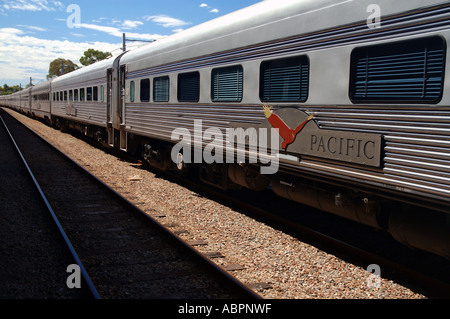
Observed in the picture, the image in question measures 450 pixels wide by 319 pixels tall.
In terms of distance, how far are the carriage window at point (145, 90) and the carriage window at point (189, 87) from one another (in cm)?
195

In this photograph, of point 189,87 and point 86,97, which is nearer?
point 189,87

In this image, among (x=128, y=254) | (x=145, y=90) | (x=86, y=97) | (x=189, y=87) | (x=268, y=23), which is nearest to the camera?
(x=128, y=254)

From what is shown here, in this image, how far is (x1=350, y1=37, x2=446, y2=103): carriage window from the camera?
3.78m

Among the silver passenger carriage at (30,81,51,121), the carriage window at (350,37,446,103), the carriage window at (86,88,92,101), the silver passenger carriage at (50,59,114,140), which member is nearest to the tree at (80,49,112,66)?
the silver passenger carriage at (30,81,51,121)

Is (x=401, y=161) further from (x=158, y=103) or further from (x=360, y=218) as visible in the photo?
(x=158, y=103)

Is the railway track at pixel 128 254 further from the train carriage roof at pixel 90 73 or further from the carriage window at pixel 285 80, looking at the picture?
the train carriage roof at pixel 90 73

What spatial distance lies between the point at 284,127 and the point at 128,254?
2571mm

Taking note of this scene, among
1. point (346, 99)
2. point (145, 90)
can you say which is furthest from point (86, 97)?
point (346, 99)

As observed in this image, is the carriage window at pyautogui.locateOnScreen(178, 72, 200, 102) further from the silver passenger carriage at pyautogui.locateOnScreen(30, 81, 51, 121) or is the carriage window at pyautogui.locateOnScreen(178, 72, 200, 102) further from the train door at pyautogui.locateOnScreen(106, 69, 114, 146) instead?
the silver passenger carriage at pyautogui.locateOnScreen(30, 81, 51, 121)

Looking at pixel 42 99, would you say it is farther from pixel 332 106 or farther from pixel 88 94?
pixel 332 106

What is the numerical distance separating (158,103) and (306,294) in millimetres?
6394

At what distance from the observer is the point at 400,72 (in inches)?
161

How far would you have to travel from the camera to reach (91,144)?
18438 mm
